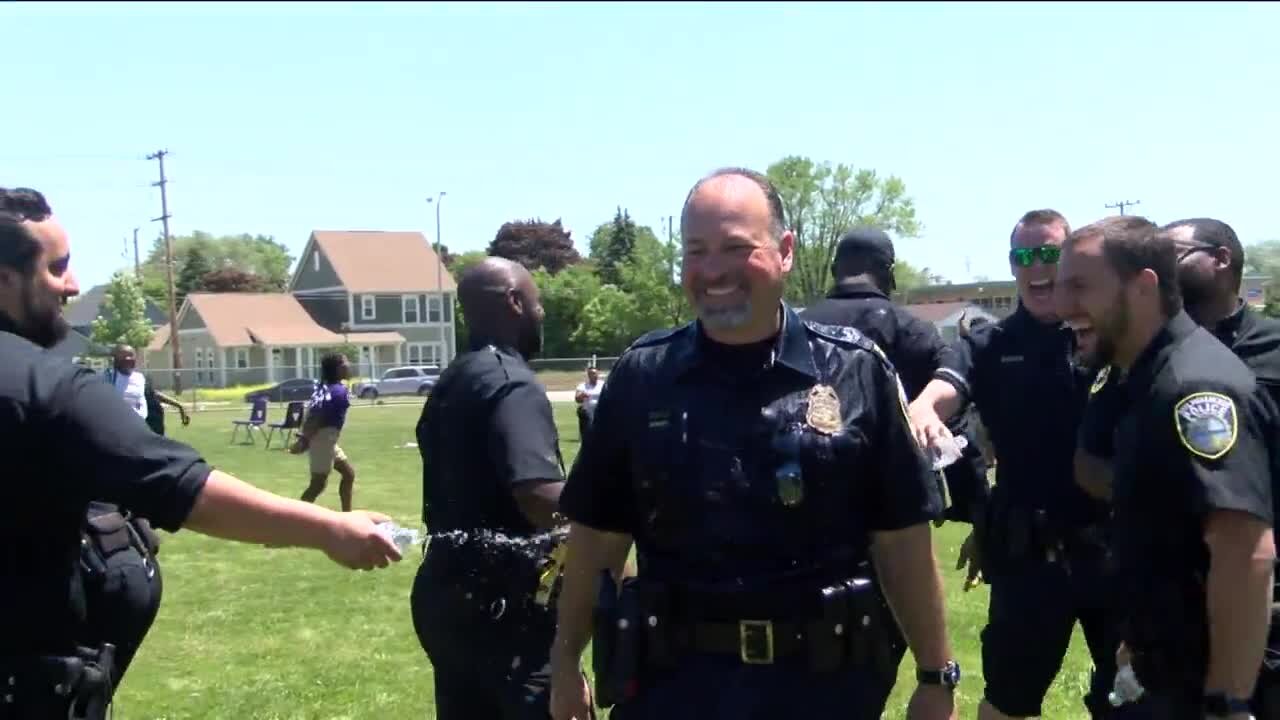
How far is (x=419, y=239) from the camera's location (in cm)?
7881

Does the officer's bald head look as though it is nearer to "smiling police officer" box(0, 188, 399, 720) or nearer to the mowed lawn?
"smiling police officer" box(0, 188, 399, 720)

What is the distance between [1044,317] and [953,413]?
55cm

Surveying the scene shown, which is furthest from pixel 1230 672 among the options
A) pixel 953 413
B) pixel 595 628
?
pixel 953 413

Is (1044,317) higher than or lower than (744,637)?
higher

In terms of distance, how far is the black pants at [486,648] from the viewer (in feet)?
13.6

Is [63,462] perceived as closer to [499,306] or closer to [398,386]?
[499,306]

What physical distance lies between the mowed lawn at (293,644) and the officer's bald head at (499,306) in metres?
3.13

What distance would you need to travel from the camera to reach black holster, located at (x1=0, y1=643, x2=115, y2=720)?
313 cm

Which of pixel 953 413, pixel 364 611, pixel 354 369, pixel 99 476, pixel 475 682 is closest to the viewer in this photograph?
pixel 99 476

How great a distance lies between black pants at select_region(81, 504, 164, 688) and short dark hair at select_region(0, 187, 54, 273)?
1091 mm

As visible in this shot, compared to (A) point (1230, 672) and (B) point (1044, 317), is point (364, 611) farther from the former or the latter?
(A) point (1230, 672)

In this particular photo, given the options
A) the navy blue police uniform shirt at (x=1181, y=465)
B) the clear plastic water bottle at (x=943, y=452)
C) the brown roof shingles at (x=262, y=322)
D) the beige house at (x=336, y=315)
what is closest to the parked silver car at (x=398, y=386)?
the beige house at (x=336, y=315)

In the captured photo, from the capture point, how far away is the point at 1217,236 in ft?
13.9

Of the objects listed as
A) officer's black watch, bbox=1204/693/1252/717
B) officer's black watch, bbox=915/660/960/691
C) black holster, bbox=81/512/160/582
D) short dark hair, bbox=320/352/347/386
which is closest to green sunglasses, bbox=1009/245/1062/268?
officer's black watch, bbox=1204/693/1252/717
